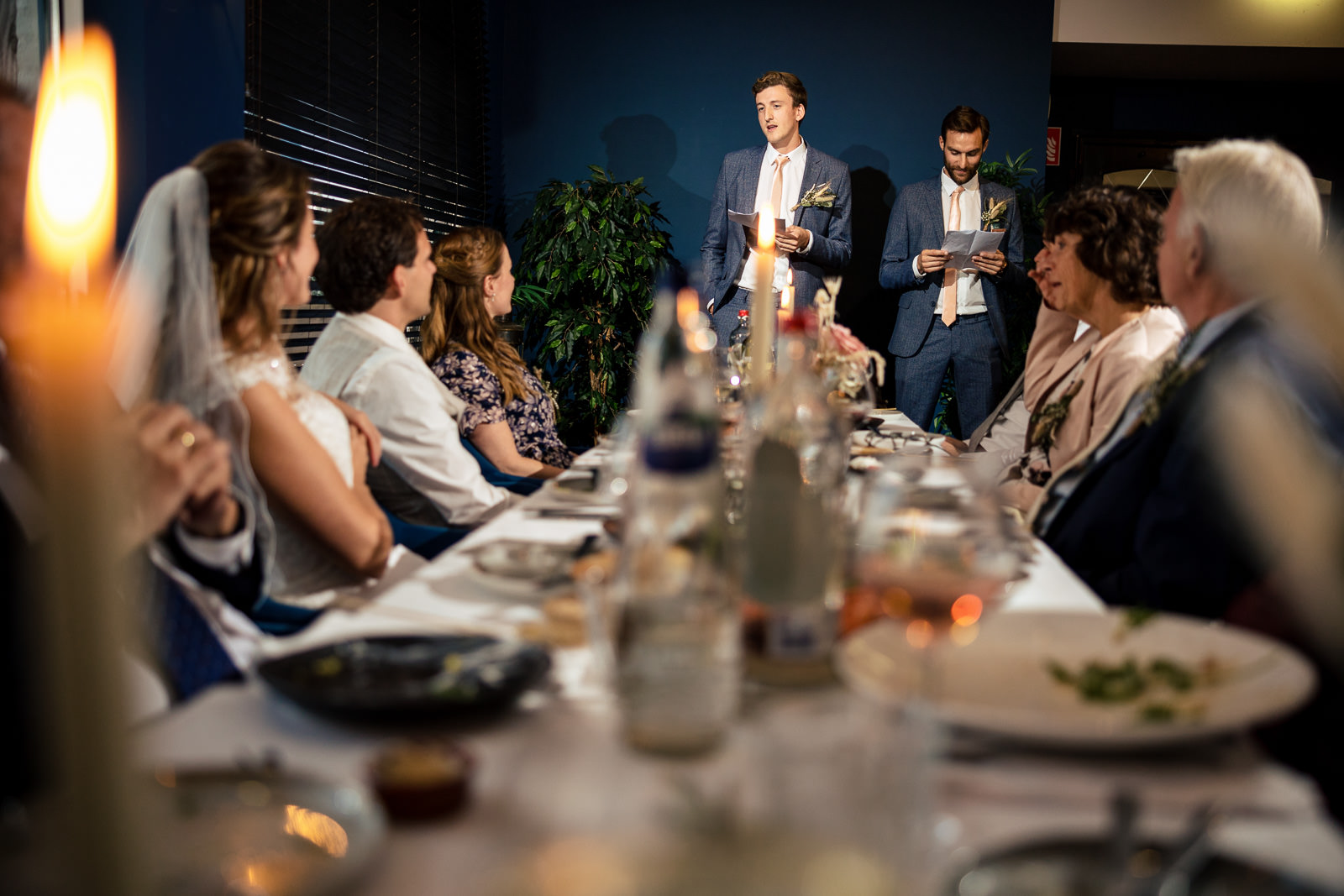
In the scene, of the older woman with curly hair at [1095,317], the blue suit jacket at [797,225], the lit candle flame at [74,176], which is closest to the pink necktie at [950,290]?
the blue suit jacket at [797,225]

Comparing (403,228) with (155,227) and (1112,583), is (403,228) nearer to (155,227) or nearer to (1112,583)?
(155,227)

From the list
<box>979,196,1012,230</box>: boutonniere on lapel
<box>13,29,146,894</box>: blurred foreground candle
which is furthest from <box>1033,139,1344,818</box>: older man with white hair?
<box>979,196,1012,230</box>: boutonniere on lapel

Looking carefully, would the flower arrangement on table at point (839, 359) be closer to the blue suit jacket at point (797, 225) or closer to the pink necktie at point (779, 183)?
the blue suit jacket at point (797, 225)

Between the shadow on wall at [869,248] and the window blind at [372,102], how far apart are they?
210 centimetres

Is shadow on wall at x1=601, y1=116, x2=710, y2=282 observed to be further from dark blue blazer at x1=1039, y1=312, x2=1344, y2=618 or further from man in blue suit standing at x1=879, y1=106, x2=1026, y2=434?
dark blue blazer at x1=1039, y1=312, x2=1344, y2=618

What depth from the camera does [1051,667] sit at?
Result: 0.89m

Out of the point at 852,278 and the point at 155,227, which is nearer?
the point at 155,227

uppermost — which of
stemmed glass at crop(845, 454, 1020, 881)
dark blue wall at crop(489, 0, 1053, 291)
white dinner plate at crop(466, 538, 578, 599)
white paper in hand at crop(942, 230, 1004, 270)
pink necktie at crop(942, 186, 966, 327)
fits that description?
dark blue wall at crop(489, 0, 1053, 291)

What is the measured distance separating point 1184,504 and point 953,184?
4208 millimetres

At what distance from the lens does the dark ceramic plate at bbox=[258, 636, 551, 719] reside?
31.2 inches

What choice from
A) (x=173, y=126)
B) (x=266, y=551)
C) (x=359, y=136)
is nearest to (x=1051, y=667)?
(x=266, y=551)

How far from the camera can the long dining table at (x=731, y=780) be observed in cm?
63

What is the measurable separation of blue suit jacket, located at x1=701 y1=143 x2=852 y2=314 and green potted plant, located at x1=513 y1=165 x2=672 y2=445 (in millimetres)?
340

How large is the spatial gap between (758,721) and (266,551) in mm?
987
